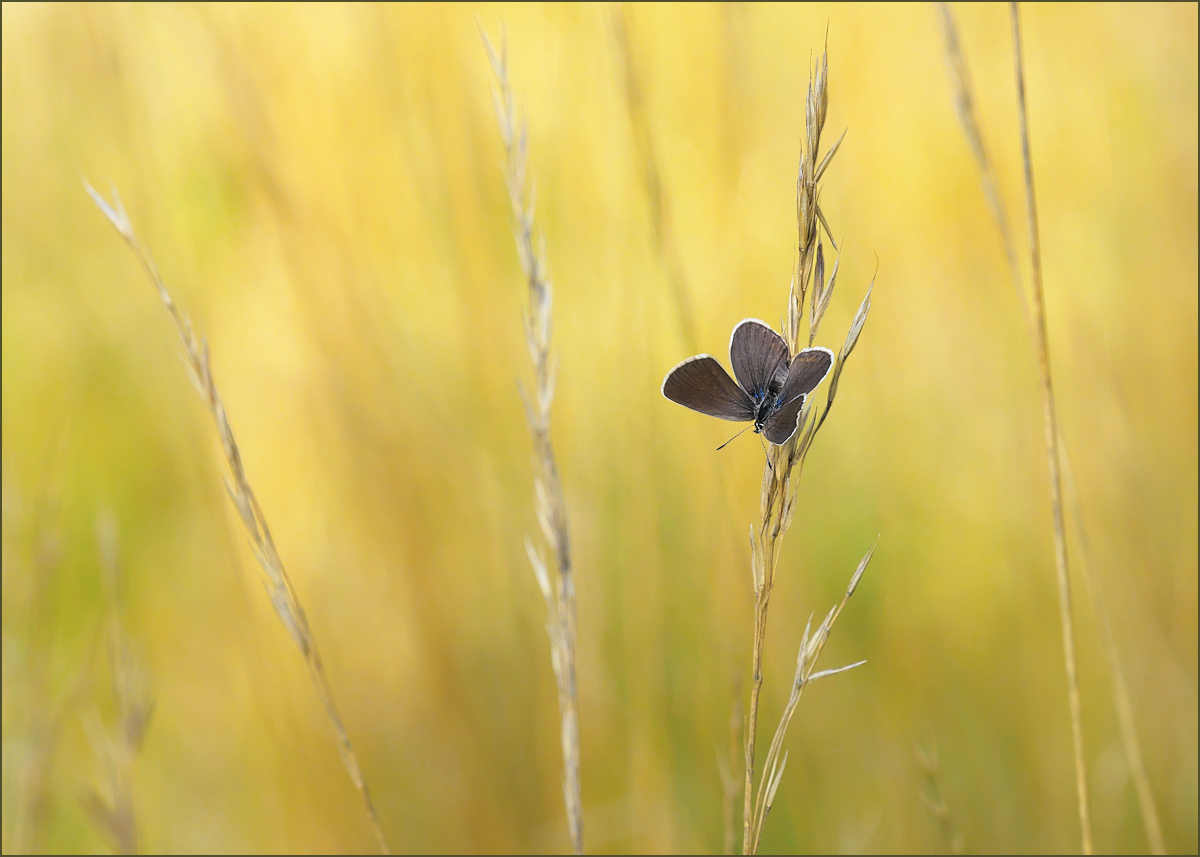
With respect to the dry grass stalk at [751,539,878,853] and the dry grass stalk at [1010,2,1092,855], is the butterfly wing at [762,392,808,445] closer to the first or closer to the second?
the dry grass stalk at [751,539,878,853]

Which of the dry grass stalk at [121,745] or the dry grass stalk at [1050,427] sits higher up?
the dry grass stalk at [1050,427]

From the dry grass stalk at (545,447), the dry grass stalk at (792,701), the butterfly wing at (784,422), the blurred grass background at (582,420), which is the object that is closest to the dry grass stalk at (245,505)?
the dry grass stalk at (545,447)

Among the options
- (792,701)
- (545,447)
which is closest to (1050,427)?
(792,701)

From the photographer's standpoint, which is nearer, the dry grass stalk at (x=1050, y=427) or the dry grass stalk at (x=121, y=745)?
the dry grass stalk at (x=1050, y=427)

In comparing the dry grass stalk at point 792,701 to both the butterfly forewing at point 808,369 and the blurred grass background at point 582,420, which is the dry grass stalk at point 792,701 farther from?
the blurred grass background at point 582,420

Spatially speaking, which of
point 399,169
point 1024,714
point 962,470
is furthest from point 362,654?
point 962,470

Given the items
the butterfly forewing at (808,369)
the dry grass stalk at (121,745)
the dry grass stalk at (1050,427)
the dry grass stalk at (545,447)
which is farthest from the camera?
the dry grass stalk at (121,745)

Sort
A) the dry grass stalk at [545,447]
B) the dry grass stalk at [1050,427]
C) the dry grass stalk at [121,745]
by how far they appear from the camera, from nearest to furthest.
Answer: the dry grass stalk at [545,447] < the dry grass stalk at [1050,427] < the dry grass stalk at [121,745]
